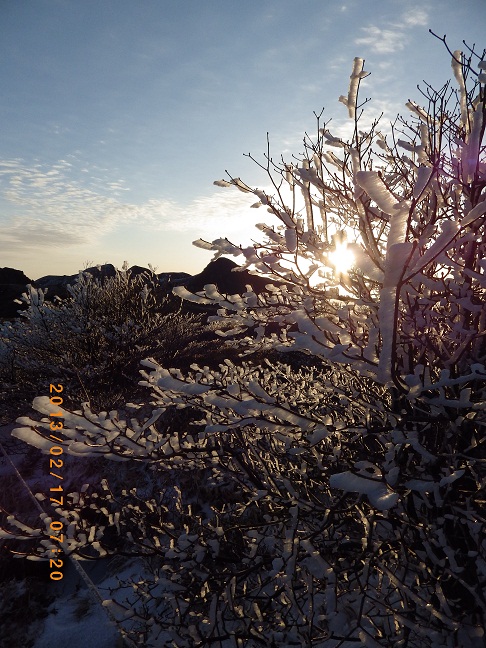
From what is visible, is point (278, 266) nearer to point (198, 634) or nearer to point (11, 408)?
point (198, 634)

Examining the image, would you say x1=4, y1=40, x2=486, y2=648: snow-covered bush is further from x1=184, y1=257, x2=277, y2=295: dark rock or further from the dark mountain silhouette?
x1=184, y1=257, x2=277, y2=295: dark rock

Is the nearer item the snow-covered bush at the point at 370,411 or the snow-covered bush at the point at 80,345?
the snow-covered bush at the point at 370,411

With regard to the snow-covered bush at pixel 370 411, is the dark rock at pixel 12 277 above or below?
above

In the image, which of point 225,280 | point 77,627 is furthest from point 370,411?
point 225,280

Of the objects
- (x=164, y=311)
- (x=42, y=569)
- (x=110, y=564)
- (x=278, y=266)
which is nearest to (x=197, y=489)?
(x=110, y=564)

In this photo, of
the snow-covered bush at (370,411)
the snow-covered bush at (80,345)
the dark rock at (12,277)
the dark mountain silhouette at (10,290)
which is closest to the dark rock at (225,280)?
the dark mountain silhouette at (10,290)

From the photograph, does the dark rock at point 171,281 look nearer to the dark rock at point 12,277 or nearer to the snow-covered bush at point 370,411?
the snow-covered bush at point 370,411

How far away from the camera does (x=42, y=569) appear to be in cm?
514
